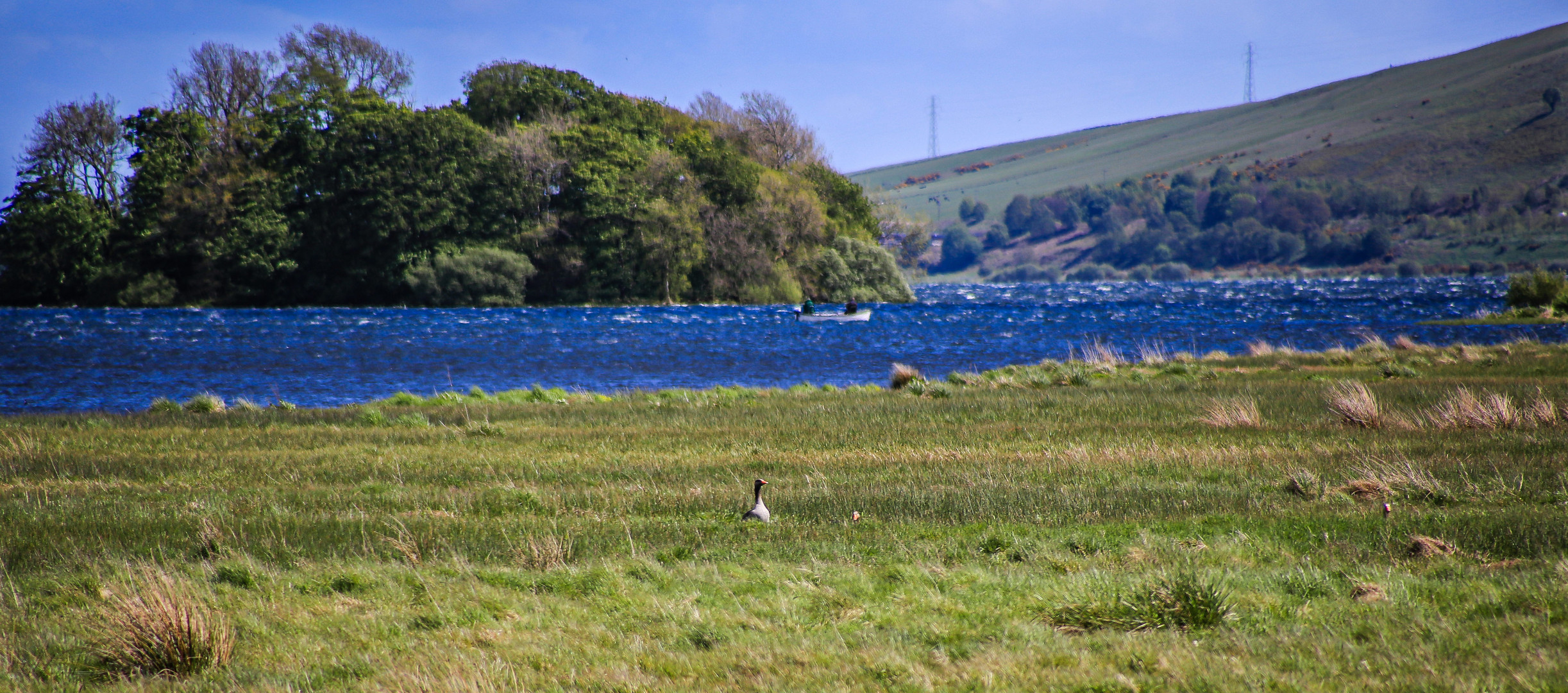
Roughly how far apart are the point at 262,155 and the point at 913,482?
78.7 meters

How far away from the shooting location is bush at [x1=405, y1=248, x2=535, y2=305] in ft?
241

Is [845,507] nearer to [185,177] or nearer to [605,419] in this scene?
[605,419]

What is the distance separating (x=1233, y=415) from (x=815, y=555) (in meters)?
11.5

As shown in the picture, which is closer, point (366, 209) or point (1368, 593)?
point (1368, 593)

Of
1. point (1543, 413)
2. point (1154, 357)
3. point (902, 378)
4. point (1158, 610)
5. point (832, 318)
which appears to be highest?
point (1158, 610)

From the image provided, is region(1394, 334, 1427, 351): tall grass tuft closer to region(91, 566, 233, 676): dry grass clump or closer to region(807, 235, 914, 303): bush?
region(91, 566, 233, 676): dry grass clump

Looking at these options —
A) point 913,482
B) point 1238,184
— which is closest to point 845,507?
point 913,482

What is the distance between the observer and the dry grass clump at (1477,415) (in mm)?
14859

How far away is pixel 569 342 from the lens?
45438 millimetres

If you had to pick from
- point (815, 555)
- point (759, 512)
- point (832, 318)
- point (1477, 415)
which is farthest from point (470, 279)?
point (815, 555)

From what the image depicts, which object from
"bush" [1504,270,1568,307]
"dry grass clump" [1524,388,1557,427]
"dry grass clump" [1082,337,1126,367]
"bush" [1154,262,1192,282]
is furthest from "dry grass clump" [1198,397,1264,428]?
"bush" [1154,262,1192,282]

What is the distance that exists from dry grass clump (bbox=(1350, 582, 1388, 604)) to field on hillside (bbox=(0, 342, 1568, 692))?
2 centimetres

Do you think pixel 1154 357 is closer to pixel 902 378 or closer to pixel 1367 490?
pixel 902 378

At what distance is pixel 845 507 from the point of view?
1052 centimetres
